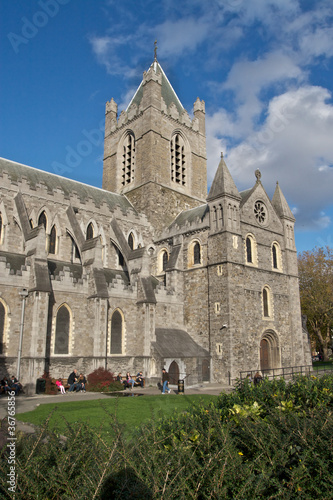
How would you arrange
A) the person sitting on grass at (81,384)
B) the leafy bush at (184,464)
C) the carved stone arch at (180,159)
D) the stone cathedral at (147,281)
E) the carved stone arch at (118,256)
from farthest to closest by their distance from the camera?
the carved stone arch at (180,159) → the carved stone arch at (118,256) → the stone cathedral at (147,281) → the person sitting on grass at (81,384) → the leafy bush at (184,464)

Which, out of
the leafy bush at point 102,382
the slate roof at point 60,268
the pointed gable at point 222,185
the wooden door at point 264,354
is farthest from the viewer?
the wooden door at point 264,354

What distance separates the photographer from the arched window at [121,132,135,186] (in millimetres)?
40688

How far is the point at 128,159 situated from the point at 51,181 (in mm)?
12006

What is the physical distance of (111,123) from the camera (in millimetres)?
45188

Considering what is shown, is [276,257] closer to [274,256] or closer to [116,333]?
[274,256]

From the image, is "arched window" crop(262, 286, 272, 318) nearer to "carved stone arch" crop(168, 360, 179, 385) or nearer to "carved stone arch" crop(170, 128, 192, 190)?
"carved stone arch" crop(168, 360, 179, 385)

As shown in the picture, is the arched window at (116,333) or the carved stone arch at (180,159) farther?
the carved stone arch at (180,159)

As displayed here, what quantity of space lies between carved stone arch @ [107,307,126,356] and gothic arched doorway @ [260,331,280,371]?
36.0 ft

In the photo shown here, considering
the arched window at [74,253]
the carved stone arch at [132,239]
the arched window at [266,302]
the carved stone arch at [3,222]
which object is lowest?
the arched window at [266,302]

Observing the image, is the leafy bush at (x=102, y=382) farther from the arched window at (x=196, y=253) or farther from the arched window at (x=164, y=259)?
the arched window at (x=164, y=259)

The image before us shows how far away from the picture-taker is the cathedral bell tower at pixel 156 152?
3766 cm

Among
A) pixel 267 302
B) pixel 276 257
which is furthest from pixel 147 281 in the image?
pixel 276 257

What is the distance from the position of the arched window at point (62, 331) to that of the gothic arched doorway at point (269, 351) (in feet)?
48.9

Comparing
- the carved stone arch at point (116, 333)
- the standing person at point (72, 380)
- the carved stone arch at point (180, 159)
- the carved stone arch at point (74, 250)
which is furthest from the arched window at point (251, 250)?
the standing person at point (72, 380)
